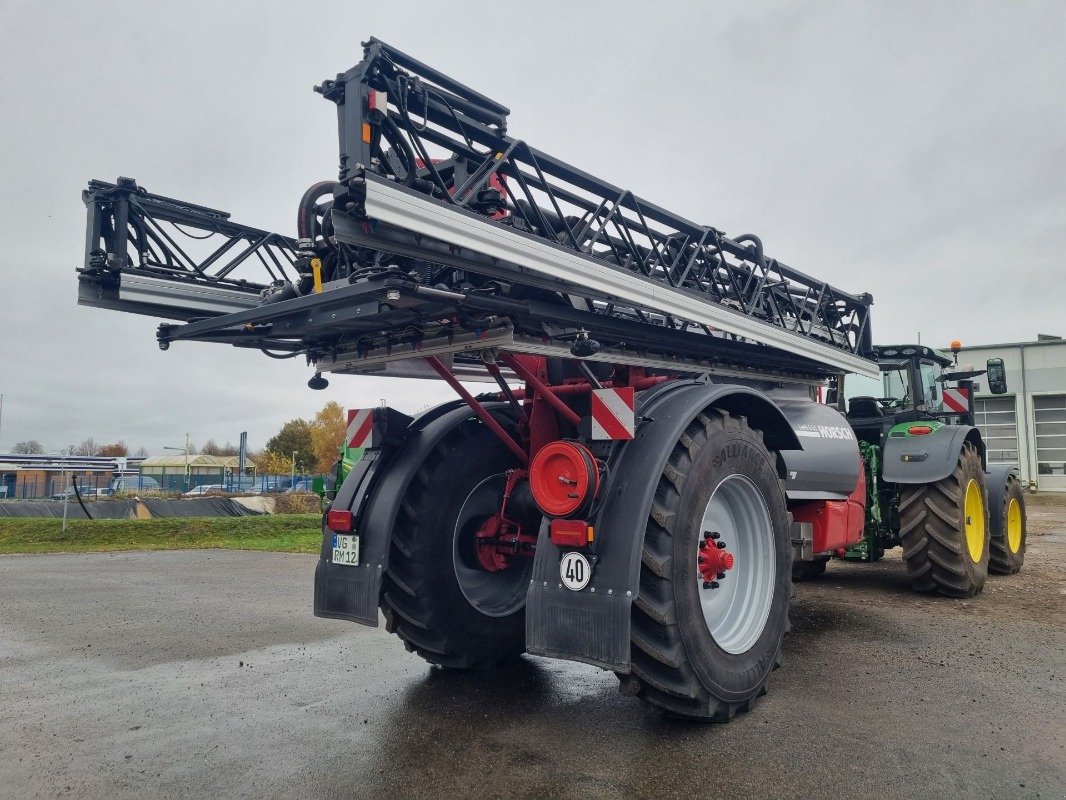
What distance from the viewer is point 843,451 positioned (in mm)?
6254

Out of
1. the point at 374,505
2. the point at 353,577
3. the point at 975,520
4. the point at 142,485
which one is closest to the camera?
the point at 353,577

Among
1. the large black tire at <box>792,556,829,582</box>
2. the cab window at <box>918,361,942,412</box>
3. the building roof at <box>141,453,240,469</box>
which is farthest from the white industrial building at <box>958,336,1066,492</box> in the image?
the building roof at <box>141,453,240,469</box>

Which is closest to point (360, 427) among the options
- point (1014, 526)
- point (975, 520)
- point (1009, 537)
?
point (975, 520)

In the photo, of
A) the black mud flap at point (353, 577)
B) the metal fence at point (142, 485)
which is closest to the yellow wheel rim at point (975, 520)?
the black mud flap at point (353, 577)

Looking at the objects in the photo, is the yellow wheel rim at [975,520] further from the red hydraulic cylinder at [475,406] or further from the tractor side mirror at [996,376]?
the red hydraulic cylinder at [475,406]

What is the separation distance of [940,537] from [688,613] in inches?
185

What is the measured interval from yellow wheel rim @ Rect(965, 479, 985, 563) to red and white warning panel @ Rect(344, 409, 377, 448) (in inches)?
247

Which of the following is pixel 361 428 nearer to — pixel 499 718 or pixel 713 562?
pixel 499 718

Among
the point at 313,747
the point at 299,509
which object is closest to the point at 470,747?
the point at 313,747

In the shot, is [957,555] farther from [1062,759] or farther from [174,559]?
[174,559]

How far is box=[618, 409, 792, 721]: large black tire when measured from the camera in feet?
11.7

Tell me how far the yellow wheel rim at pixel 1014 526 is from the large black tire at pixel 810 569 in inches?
87.1

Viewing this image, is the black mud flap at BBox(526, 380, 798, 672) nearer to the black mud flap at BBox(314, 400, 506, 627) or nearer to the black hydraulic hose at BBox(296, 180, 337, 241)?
the black mud flap at BBox(314, 400, 506, 627)

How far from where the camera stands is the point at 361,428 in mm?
4852
